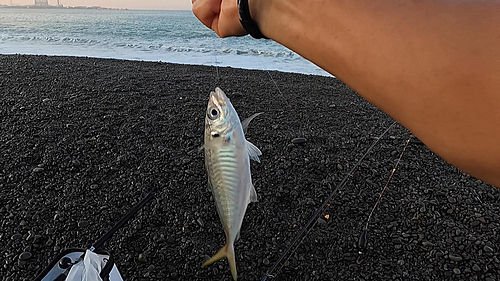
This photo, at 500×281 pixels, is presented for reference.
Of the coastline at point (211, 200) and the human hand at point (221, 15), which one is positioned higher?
the human hand at point (221, 15)

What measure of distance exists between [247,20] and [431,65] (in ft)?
2.32

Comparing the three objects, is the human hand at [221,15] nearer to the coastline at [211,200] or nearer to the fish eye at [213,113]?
the fish eye at [213,113]

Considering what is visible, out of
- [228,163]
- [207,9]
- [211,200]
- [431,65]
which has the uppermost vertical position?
[431,65]

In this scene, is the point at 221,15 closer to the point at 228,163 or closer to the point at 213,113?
the point at 213,113

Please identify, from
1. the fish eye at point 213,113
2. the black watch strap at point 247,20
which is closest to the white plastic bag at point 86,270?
the fish eye at point 213,113

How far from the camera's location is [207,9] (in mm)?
1511

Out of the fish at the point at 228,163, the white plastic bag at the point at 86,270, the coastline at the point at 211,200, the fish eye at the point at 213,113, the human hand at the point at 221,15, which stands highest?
the human hand at the point at 221,15

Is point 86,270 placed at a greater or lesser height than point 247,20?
lesser

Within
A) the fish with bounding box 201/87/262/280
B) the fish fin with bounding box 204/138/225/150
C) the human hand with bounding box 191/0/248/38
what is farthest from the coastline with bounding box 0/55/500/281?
the human hand with bounding box 191/0/248/38

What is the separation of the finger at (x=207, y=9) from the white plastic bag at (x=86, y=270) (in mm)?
1134

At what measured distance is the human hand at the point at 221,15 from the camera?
4.29 ft

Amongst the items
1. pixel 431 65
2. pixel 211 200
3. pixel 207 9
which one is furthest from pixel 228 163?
pixel 211 200

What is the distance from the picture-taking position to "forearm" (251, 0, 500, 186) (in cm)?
61

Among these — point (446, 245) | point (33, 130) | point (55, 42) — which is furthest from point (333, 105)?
point (55, 42)
